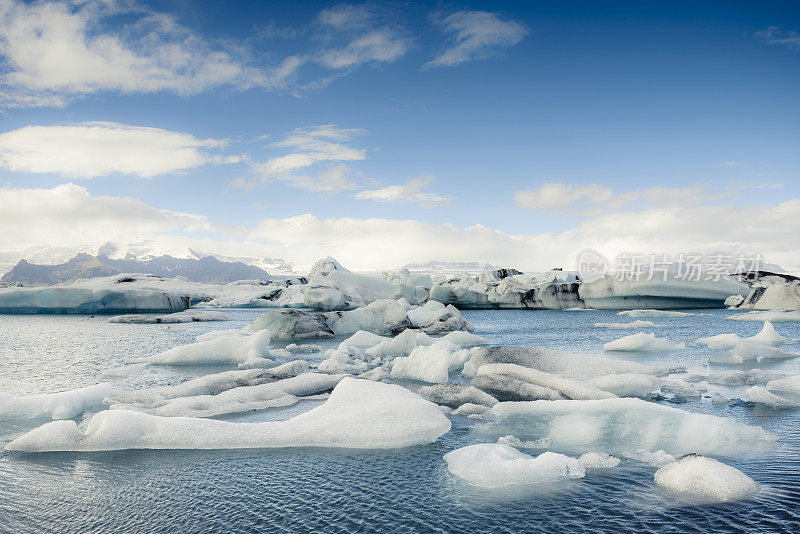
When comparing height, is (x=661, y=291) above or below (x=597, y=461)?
above

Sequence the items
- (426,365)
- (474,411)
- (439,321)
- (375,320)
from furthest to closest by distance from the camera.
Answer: (439,321) < (375,320) < (426,365) < (474,411)

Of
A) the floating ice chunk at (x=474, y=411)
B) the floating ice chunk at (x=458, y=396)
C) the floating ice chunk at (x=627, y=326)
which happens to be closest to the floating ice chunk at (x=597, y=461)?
the floating ice chunk at (x=474, y=411)

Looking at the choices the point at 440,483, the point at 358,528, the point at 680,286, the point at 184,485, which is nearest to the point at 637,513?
the point at 440,483

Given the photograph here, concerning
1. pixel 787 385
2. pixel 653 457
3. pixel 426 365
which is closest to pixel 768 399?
pixel 787 385

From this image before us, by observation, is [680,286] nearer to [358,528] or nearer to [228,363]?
[228,363]

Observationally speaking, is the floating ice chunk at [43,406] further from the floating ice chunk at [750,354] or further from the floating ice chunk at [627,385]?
the floating ice chunk at [750,354]

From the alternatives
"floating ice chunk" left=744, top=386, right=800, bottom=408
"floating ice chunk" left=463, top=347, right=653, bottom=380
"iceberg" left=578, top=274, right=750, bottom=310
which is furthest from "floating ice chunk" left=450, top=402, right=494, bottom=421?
"iceberg" left=578, top=274, right=750, bottom=310

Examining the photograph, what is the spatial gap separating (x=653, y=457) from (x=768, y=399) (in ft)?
11.3

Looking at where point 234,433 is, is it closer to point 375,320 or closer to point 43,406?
point 43,406

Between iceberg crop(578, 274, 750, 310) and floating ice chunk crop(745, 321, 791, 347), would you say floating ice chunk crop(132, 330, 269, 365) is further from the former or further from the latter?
iceberg crop(578, 274, 750, 310)

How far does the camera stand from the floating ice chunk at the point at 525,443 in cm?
530

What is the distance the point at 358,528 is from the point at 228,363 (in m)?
9.87

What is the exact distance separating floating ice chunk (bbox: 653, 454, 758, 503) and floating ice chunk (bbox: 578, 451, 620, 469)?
19.1 inches

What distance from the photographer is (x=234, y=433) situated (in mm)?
5520
